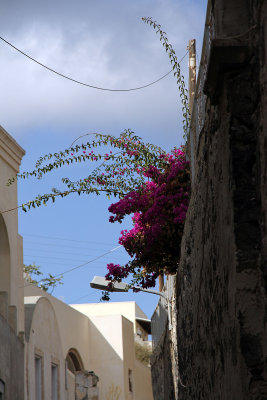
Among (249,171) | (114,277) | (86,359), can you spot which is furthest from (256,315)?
(86,359)

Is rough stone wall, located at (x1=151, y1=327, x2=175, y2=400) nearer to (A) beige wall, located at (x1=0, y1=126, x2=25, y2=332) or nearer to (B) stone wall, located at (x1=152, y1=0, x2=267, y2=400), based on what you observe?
(A) beige wall, located at (x1=0, y1=126, x2=25, y2=332)

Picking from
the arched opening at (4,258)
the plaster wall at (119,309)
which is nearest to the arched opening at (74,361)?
the plaster wall at (119,309)

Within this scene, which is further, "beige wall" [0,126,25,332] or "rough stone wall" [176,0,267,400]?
"beige wall" [0,126,25,332]

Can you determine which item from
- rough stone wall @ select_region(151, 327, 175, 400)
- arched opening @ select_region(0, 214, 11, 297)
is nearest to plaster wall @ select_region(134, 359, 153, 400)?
arched opening @ select_region(0, 214, 11, 297)

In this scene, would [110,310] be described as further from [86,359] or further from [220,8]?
[220,8]

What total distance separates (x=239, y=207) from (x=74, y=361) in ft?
103

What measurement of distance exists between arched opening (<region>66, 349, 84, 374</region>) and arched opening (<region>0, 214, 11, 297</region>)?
12911 millimetres

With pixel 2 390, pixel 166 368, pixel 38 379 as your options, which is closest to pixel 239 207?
pixel 166 368

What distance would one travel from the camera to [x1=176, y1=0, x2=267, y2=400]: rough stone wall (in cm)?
559

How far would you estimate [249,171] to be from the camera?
5.88 m

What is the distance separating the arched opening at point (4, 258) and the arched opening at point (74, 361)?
1291 centimetres

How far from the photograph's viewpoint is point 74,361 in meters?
36.4

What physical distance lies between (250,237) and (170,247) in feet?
20.6

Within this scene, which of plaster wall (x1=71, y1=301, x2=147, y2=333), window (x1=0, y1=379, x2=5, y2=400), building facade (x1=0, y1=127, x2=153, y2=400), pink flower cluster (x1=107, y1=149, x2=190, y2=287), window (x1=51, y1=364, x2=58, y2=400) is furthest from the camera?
plaster wall (x1=71, y1=301, x2=147, y2=333)
